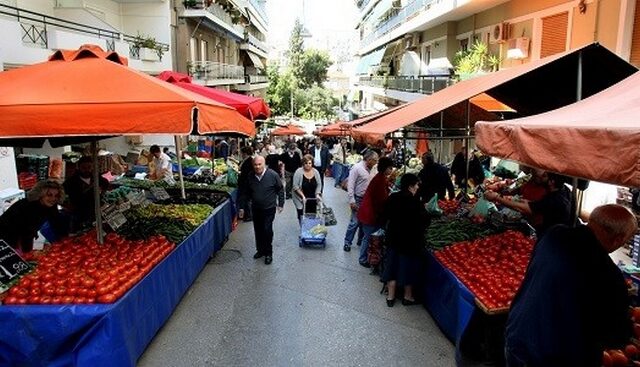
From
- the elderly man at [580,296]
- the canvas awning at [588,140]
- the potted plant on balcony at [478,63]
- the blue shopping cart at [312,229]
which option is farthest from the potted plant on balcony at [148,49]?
the elderly man at [580,296]

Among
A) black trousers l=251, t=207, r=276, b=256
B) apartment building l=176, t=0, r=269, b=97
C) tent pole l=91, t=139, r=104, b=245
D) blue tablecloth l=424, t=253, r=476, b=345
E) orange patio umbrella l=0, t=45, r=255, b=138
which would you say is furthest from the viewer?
apartment building l=176, t=0, r=269, b=97

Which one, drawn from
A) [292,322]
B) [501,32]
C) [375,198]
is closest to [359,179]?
[375,198]

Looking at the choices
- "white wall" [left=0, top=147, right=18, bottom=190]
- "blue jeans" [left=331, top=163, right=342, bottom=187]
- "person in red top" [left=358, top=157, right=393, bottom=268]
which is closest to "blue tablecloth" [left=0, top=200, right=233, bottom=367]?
"person in red top" [left=358, top=157, right=393, bottom=268]

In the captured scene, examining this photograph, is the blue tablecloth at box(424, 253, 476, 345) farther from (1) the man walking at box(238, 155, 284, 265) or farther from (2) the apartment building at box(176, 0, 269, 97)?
(2) the apartment building at box(176, 0, 269, 97)

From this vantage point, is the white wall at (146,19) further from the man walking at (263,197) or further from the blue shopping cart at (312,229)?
the man walking at (263,197)

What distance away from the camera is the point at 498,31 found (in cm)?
1688

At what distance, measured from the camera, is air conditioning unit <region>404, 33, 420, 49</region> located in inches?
1180

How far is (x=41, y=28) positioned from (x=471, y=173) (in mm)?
11698

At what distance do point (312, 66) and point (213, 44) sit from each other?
1307 inches

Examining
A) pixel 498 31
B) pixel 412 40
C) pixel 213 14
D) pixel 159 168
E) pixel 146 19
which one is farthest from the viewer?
pixel 412 40

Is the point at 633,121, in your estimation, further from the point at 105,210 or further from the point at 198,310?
the point at 105,210

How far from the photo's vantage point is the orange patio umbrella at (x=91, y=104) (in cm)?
402

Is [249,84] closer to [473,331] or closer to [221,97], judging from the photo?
[221,97]

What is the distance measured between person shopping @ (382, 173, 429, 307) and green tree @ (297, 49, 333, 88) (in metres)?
60.7
